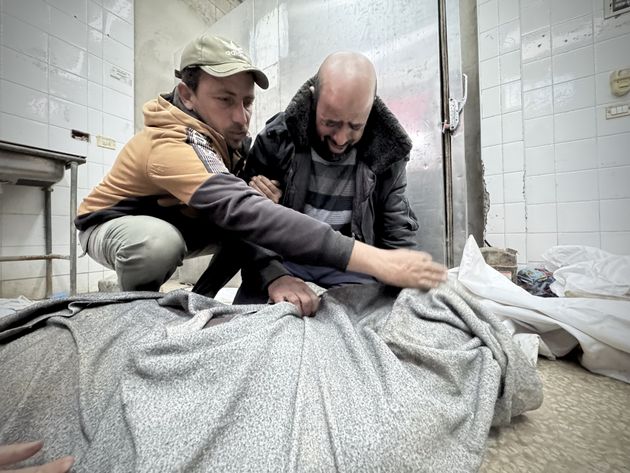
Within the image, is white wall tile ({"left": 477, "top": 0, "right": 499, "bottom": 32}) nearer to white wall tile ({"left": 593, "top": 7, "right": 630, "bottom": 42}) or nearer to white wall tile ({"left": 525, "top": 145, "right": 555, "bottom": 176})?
white wall tile ({"left": 525, "top": 145, "right": 555, "bottom": 176})

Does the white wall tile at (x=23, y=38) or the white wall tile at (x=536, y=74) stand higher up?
the white wall tile at (x=23, y=38)

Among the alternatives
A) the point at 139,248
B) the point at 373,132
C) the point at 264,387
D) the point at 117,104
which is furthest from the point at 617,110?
the point at 117,104

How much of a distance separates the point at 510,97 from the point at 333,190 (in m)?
1.26

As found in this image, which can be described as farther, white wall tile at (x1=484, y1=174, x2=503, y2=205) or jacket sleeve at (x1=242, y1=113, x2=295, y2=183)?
white wall tile at (x1=484, y1=174, x2=503, y2=205)

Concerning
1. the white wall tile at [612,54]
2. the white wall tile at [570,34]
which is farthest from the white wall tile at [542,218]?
the white wall tile at [612,54]

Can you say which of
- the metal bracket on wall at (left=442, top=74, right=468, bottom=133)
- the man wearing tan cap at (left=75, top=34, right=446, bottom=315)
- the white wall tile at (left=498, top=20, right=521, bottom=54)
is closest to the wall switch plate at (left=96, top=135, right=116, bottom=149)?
the man wearing tan cap at (left=75, top=34, right=446, bottom=315)

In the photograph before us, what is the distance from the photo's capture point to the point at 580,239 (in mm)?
966

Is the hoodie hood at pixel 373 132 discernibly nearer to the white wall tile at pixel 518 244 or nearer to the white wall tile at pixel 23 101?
the white wall tile at pixel 518 244

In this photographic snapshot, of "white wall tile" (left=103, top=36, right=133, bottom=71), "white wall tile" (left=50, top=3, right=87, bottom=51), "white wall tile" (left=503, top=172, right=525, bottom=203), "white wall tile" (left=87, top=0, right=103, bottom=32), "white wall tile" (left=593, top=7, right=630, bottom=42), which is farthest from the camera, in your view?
"white wall tile" (left=103, top=36, right=133, bottom=71)

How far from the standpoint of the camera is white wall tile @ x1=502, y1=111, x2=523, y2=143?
4.78ft

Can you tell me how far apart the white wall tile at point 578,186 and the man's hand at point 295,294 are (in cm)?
65

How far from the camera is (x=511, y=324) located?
2.57 ft

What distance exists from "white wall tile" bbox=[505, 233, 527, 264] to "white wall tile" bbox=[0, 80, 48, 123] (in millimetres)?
2791

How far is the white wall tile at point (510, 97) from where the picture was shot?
145 cm
